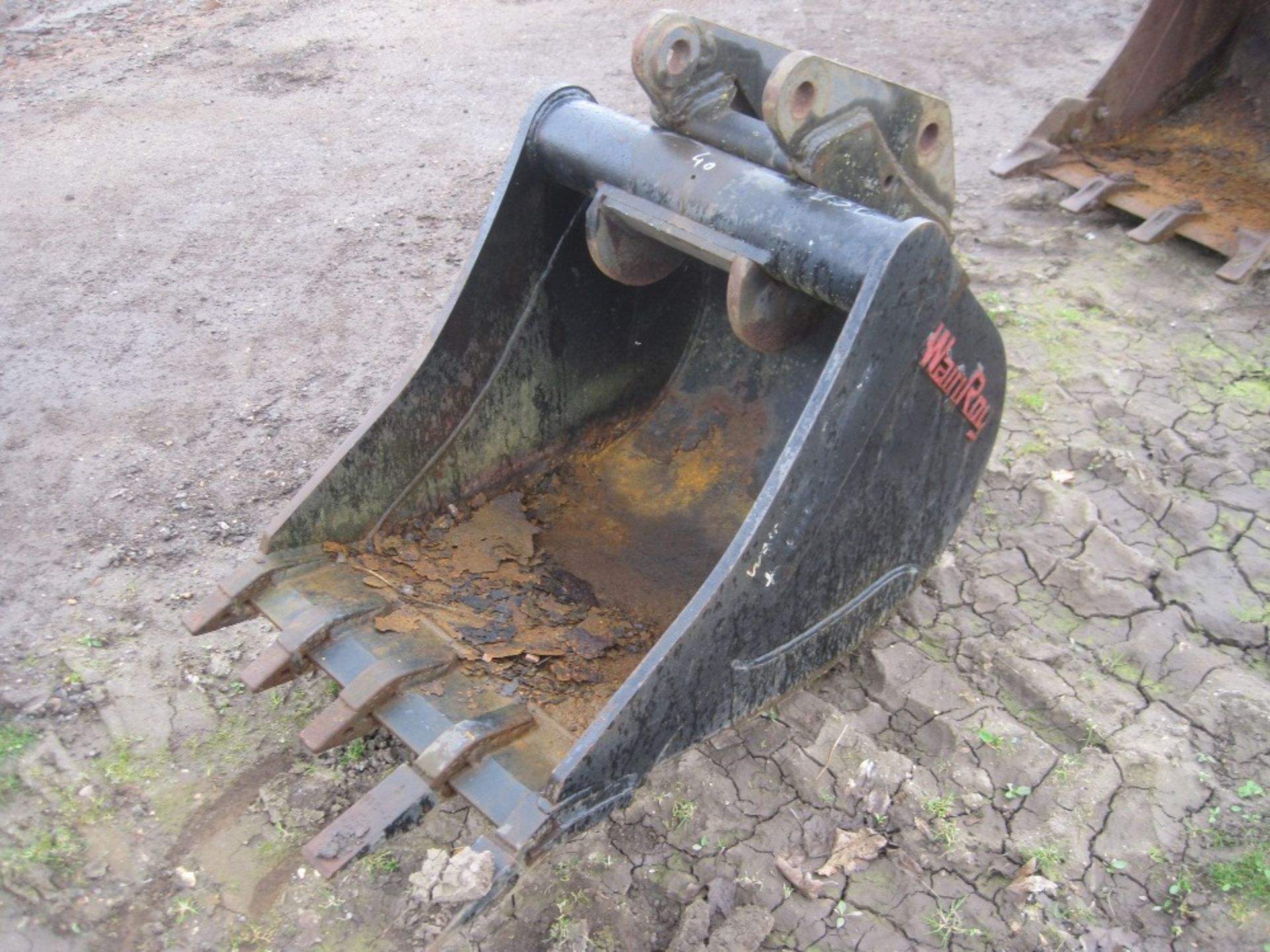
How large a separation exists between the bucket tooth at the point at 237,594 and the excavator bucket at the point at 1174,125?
12.2ft

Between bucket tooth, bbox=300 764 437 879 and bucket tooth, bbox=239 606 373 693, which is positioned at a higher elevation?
bucket tooth, bbox=239 606 373 693

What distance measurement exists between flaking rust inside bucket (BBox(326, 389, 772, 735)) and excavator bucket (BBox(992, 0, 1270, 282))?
2525 mm

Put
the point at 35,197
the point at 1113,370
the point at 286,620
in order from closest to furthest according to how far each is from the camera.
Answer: the point at 286,620
the point at 1113,370
the point at 35,197

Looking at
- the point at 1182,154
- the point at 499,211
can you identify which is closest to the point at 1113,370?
the point at 1182,154

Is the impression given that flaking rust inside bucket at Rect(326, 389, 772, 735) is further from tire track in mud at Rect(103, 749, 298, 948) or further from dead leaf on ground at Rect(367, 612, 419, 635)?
tire track in mud at Rect(103, 749, 298, 948)

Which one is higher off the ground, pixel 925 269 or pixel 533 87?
pixel 925 269

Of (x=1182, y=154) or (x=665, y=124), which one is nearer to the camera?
(x=665, y=124)

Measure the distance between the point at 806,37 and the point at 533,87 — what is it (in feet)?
5.80

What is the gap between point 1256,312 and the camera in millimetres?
4207

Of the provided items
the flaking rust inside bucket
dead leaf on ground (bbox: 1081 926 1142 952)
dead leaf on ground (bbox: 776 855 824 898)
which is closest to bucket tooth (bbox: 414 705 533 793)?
the flaking rust inside bucket

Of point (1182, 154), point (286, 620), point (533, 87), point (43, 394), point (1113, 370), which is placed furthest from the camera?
point (533, 87)

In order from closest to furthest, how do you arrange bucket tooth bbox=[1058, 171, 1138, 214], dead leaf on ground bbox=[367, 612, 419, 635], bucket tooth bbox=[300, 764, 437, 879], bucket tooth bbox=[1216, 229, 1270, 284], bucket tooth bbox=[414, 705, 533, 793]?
bucket tooth bbox=[300, 764, 437, 879] → bucket tooth bbox=[414, 705, 533, 793] → dead leaf on ground bbox=[367, 612, 419, 635] → bucket tooth bbox=[1216, 229, 1270, 284] → bucket tooth bbox=[1058, 171, 1138, 214]

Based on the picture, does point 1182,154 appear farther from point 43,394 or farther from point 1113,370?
point 43,394

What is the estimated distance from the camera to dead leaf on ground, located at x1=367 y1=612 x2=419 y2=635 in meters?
2.47
